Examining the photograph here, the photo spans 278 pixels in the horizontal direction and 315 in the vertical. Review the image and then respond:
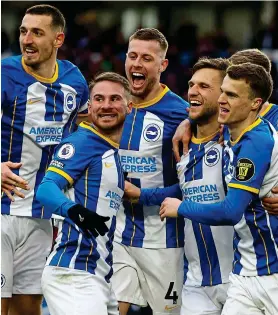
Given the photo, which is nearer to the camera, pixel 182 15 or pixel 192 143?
pixel 192 143

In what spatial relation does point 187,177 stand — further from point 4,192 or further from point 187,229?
point 4,192

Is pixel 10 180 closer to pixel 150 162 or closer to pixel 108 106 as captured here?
pixel 108 106

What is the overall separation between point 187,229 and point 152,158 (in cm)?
56

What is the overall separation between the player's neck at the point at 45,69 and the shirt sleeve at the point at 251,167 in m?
1.77

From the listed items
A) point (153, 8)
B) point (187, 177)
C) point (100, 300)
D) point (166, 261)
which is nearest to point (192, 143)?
point (187, 177)

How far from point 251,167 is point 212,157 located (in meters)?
0.75

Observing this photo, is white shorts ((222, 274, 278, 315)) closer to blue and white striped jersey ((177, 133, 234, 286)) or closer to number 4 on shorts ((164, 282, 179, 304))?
blue and white striped jersey ((177, 133, 234, 286))

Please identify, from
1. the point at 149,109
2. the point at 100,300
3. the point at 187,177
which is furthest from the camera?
the point at 149,109

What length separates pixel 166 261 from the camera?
712cm

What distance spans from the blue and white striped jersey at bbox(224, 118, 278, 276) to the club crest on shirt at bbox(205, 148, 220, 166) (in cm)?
36

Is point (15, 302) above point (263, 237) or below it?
below

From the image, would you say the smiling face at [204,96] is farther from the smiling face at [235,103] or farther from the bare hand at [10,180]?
the bare hand at [10,180]

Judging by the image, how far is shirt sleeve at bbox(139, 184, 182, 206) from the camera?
6840mm

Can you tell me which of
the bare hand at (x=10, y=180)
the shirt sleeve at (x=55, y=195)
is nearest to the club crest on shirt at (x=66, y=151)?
the shirt sleeve at (x=55, y=195)
